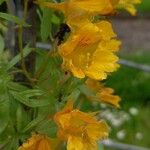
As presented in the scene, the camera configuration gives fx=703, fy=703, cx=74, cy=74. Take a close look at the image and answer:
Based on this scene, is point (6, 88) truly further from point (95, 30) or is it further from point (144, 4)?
point (144, 4)

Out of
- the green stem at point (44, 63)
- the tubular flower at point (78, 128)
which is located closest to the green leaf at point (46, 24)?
the green stem at point (44, 63)

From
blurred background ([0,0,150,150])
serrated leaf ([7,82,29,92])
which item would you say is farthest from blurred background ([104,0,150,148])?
serrated leaf ([7,82,29,92])

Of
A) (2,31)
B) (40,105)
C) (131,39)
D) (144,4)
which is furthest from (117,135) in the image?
(144,4)

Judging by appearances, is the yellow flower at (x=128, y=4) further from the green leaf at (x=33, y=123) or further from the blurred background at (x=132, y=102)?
the blurred background at (x=132, y=102)

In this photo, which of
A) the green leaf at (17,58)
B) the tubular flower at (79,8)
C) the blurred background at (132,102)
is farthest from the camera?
the blurred background at (132,102)

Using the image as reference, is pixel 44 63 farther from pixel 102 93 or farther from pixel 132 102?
pixel 132 102

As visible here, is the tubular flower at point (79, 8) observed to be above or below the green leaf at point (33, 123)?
above
